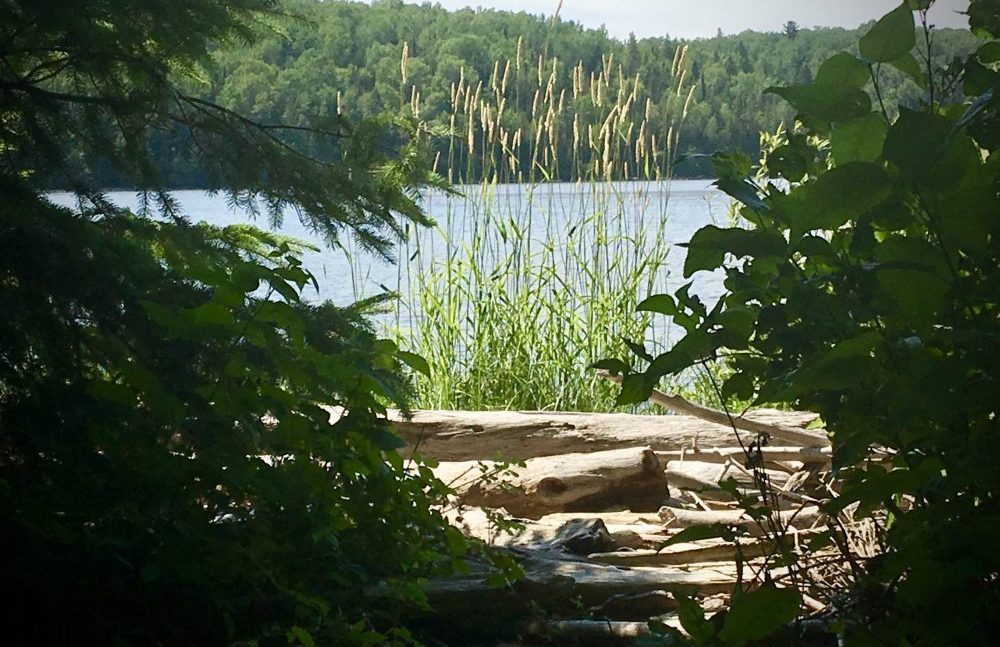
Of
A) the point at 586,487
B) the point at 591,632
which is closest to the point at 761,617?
the point at 591,632

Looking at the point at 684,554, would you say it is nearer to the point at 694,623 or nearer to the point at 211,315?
the point at 694,623

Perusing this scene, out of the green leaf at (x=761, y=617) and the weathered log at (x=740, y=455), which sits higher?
the green leaf at (x=761, y=617)

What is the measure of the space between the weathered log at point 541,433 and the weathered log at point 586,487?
26 centimetres

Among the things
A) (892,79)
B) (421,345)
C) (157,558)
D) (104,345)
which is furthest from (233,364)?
(421,345)

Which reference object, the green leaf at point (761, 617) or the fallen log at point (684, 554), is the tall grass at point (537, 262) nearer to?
the fallen log at point (684, 554)

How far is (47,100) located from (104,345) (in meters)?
0.57

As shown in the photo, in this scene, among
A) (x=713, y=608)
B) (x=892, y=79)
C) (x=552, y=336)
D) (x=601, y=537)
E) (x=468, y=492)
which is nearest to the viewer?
(x=713, y=608)

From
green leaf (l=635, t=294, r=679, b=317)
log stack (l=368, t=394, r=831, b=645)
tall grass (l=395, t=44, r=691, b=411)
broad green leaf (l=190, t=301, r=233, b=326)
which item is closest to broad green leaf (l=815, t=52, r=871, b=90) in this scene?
green leaf (l=635, t=294, r=679, b=317)

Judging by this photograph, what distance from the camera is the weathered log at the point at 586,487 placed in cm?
307

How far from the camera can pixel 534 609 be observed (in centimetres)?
190

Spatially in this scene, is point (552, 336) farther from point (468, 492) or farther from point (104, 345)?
point (104, 345)

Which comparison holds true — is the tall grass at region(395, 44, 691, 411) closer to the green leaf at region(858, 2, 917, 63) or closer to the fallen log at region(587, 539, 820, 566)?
the fallen log at region(587, 539, 820, 566)

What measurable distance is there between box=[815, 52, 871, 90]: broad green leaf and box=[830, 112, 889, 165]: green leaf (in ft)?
0.12

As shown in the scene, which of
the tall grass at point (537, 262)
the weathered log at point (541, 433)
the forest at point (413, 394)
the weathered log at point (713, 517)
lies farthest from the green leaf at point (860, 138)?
the tall grass at point (537, 262)
